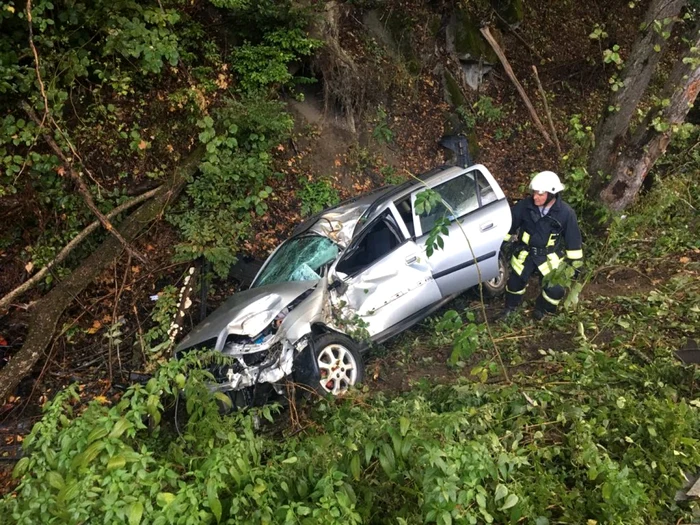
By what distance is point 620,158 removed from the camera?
6.23 m

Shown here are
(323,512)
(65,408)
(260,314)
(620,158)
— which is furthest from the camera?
(620,158)

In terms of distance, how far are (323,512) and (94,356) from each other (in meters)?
4.20

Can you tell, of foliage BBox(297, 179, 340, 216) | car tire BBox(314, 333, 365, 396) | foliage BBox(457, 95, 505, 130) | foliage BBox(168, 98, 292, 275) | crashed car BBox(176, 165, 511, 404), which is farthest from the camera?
foliage BBox(457, 95, 505, 130)

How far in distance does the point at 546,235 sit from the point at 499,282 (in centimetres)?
104

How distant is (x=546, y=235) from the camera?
478 centimetres

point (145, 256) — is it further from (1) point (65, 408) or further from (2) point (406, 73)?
(2) point (406, 73)

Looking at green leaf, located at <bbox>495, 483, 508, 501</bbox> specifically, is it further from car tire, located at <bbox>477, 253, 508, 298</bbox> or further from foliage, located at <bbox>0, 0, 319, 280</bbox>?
foliage, located at <bbox>0, 0, 319, 280</bbox>

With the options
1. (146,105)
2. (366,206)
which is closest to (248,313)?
(366,206)

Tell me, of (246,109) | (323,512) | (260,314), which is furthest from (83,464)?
(246,109)

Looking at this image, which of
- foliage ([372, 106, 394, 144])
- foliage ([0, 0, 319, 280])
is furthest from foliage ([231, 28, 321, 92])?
foliage ([372, 106, 394, 144])

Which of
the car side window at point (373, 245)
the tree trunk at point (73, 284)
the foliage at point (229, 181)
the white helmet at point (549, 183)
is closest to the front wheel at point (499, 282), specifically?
the white helmet at point (549, 183)

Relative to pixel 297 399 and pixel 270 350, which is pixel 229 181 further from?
pixel 297 399

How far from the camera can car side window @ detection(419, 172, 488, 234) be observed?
5.17 metres

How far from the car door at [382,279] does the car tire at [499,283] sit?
93 centimetres
